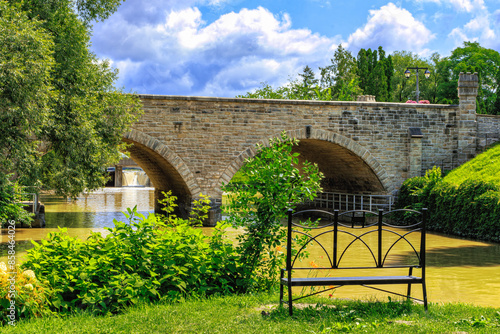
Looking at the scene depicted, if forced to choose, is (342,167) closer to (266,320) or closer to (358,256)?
(358,256)

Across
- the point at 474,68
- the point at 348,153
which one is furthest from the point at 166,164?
the point at 474,68

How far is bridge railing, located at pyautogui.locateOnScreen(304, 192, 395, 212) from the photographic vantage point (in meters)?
20.3

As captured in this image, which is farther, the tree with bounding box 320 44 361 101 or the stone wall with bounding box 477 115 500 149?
the tree with bounding box 320 44 361 101

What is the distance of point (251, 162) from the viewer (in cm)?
596

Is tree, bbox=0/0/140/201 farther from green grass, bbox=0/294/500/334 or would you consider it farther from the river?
green grass, bbox=0/294/500/334

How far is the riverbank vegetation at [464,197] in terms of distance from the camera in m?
14.7

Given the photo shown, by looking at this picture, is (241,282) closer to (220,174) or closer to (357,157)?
(220,174)

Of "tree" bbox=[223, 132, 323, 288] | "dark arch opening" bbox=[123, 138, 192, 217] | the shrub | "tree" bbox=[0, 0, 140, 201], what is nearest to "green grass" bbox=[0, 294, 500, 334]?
"tree" bbox=[223, 132, 323, 288]

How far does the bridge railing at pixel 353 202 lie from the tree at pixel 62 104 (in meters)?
9.35

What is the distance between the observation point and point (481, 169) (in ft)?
61.1

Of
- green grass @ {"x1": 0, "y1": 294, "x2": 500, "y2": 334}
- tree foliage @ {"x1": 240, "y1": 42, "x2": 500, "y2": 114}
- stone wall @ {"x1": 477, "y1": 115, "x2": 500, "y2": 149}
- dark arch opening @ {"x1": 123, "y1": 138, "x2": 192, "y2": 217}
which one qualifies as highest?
tree foliage @ {"x1": 240, "y1": 42, "x2": 500, "y2": 114}

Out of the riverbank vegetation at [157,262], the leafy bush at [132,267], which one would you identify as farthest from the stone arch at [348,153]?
the leafy bush at [132,267]

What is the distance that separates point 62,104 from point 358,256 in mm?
7988

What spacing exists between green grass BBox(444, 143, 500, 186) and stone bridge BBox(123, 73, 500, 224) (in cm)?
107
